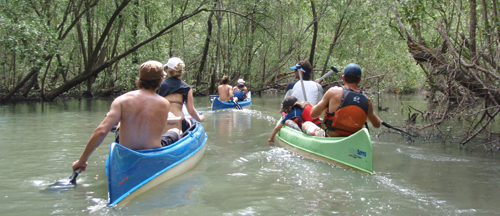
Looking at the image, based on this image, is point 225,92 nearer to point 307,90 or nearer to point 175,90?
point 307,90

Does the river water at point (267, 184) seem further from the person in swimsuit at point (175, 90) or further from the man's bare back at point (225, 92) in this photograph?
the man's bare back at point (225, 92)

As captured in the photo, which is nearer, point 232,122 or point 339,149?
point 339,149

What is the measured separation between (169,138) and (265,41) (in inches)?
744

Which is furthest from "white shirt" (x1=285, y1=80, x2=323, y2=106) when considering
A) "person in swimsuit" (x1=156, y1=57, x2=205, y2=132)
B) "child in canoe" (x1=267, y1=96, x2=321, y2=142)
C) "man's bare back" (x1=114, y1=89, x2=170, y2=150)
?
"man's bare back" (x1=114, y1=89, x2=170, y2=150)

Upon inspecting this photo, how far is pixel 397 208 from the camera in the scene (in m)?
3.30

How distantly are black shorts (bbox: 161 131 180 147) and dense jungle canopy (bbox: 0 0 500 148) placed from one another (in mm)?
4280

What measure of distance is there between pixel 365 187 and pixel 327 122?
1.14 metres

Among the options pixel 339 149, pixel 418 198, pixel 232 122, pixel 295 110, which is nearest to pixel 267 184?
pixel 339 149

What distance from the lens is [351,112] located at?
450cm

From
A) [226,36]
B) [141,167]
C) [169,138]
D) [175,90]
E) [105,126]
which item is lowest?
[141,167]

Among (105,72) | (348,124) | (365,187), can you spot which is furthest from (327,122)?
(105,72)

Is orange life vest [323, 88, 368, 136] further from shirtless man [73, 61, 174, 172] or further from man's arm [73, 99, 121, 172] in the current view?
man's arm [73, 99, 121, 172]

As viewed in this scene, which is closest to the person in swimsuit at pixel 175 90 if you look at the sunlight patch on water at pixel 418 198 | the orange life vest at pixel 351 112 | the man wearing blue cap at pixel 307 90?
the orange life vest at pixel 351 112

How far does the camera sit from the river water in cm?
326
